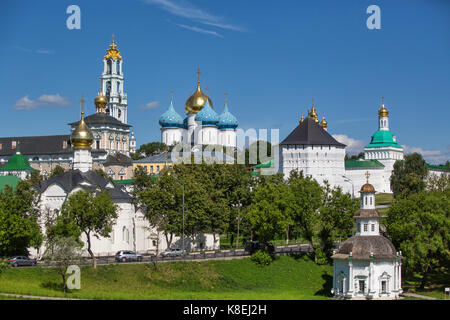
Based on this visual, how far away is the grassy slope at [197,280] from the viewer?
133 feet

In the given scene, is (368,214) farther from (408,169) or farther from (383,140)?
(383,140)

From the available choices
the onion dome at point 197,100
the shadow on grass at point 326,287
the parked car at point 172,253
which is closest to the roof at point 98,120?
the onion dome at point 197,100

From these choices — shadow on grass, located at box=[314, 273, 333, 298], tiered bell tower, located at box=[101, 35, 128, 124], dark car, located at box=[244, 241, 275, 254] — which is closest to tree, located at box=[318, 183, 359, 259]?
shadow on grass, located at box=[314, 273, 333, 298]

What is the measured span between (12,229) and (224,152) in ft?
200

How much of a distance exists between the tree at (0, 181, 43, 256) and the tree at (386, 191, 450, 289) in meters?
26.0

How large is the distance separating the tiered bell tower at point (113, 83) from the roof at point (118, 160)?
101ft

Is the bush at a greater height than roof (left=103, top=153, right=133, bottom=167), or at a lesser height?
lesser

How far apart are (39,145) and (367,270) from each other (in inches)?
3568

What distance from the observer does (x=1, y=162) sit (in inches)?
4747

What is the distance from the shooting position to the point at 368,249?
43250mm

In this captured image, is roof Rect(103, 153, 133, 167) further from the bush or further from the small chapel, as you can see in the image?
the small chapel

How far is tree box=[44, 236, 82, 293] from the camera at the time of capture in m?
40.8
